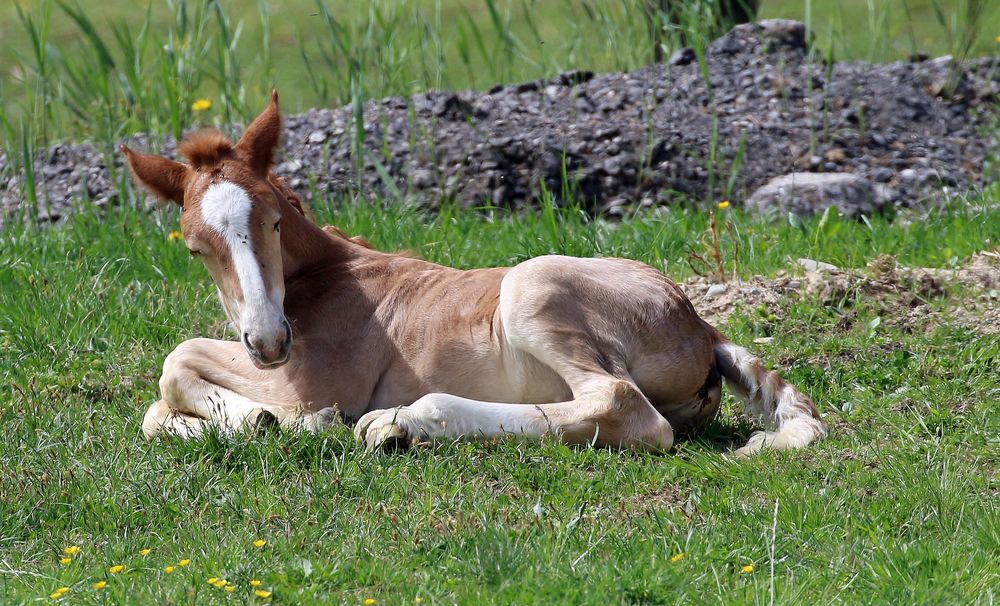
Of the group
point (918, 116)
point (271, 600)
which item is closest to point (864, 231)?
point (918, 116)

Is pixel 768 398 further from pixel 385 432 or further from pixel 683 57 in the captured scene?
pixel 683 57

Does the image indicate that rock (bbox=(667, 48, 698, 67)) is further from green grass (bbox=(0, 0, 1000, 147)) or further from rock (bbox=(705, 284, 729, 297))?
rock (bbox=(705, 284, 729, 297))

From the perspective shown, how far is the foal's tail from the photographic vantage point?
4.70 meters

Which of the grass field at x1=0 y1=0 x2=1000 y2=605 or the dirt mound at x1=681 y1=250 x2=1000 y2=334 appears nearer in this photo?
the grass field at x1=0 y1=0 x2=1000 y2=605

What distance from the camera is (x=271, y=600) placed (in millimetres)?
3406

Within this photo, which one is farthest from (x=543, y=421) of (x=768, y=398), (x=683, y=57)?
(x=683, y=57)

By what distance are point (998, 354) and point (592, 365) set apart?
2.09 meters

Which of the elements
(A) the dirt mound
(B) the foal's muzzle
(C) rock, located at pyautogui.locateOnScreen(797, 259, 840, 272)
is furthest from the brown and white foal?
(C) rock, located at pyautogui.locateOnScreen(797, 259, 840, 272)

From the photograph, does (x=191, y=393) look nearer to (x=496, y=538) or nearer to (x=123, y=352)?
(x=123, y=352)

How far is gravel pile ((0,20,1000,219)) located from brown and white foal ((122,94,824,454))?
10.5 feet

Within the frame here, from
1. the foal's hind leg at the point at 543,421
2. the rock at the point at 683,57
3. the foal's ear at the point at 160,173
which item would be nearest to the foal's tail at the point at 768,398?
the foal's hind leg at the point at 543,421

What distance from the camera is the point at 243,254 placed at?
449 cm

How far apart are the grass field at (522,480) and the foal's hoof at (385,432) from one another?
0.07 meters

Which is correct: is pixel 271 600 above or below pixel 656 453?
above
